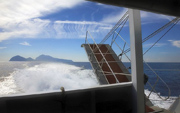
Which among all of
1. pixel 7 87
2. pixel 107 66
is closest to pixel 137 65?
pixel 107 66

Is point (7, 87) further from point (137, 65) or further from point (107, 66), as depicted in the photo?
point (137, 65)

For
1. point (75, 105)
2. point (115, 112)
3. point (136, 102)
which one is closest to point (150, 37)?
point (136, 102)

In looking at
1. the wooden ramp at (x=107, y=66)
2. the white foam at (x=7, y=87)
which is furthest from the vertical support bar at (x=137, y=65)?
the white foam at (x=7, y=87)

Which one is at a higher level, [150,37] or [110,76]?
[150,37]

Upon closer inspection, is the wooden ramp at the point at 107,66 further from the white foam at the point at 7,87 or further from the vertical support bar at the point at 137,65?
the white foam at the point at 7,87

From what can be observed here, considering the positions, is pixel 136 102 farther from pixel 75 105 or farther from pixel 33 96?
pixel 33 96

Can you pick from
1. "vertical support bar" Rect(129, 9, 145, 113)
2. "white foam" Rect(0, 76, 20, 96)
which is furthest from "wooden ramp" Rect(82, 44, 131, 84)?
"white foam" Rect(0, 76, 20, 96)
